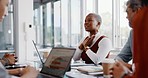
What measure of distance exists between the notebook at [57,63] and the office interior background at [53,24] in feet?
6.11

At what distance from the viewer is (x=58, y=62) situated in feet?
5.86

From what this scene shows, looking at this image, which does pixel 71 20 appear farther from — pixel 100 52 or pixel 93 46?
pixel 100 52

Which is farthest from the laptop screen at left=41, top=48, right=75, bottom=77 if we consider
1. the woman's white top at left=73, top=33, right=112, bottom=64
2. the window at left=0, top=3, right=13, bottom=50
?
the window at left=0, top=3, right=13, bottom=50

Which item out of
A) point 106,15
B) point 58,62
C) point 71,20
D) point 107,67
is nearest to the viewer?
point 107,67

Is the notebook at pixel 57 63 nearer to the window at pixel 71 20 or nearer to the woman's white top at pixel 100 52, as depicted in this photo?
the woman's white top at pixel 100 52

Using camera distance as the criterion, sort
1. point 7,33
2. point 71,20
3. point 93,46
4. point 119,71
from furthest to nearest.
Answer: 1. point 71,20
2. point 7,33
3. point 93,46
4. point 119,71

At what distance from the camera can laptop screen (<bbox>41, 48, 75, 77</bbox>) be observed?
170 cm

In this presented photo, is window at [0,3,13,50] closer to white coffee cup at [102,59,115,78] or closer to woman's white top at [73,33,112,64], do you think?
woman's white top at [73,33,112,64]

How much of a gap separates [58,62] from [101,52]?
1.19 meters

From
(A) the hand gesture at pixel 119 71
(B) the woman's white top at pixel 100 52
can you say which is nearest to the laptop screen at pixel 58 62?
(A) the hand gesture at pixel 119 71

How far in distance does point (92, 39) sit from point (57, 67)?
136cm

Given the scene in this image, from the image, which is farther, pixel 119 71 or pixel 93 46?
pixel 93 46

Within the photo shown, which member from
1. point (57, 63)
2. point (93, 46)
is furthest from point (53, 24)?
point (57, 63)

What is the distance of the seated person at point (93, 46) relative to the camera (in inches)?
111
